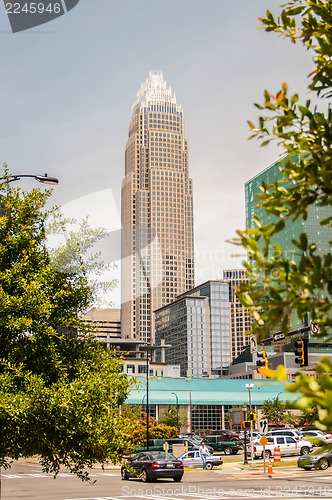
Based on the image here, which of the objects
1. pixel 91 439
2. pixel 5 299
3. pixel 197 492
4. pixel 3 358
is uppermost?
pixel 5 299

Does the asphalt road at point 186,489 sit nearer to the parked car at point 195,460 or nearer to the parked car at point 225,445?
the parked car at point 195,460

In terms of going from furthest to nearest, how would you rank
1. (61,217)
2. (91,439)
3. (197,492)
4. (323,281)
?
(197,492)
(61,217)
(91,439)
(323,281)

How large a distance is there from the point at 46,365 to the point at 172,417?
86.2m

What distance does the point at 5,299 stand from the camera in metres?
9.66

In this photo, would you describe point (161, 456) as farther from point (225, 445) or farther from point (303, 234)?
point (225, 445)

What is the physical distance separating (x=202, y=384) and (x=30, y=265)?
106 m

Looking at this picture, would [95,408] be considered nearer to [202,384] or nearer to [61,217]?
[61,217]

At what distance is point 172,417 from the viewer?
303 ft

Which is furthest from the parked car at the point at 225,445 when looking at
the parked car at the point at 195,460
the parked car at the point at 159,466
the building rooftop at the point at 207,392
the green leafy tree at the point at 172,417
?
the building rooftop at the point at 207,392

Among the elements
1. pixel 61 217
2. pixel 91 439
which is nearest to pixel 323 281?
pixel 91 439

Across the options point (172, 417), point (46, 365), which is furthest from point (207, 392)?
point (46, 365)

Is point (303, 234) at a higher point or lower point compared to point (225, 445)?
higher

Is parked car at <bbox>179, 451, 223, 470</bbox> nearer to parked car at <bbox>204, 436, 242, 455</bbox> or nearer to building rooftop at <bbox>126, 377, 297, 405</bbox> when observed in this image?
parked car at <bbox>204, 436, 242, 455</bbox>

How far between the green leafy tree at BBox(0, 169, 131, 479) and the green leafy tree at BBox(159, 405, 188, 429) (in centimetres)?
8355
